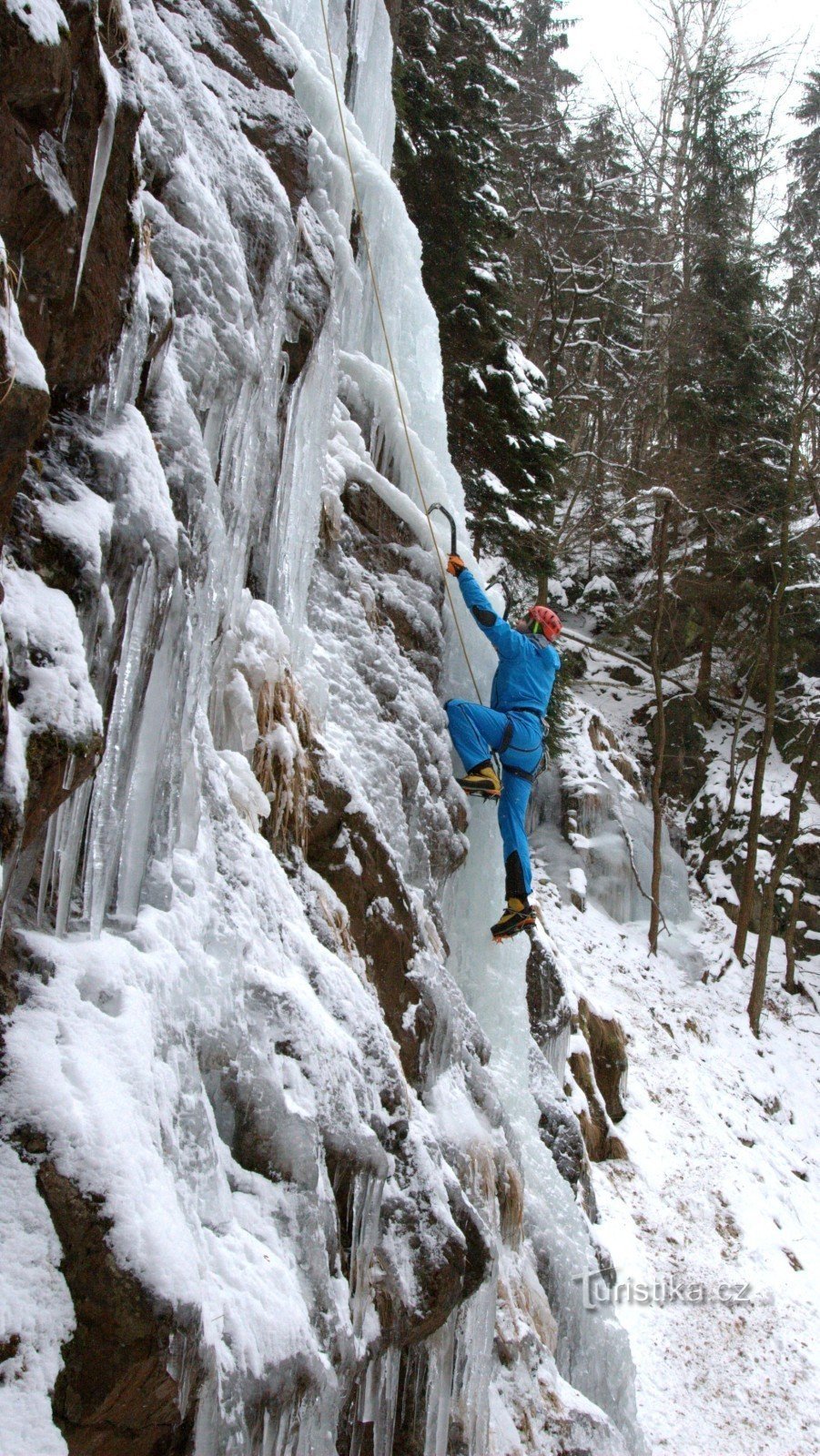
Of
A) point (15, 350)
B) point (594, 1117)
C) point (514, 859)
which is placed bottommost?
point (594, 1117)

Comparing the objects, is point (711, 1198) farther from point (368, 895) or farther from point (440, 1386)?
point (368, 895)

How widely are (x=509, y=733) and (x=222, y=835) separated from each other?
2.81 meters

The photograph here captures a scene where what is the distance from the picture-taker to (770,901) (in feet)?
39.2

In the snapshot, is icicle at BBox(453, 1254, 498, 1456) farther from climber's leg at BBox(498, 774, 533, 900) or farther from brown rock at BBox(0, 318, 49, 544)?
brown rock at BBox(0, 318, 49, 544)

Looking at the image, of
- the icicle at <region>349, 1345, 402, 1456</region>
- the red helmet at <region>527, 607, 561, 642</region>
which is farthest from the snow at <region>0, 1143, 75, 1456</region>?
the red helmet at <region>527, 607, 561, 642</region>

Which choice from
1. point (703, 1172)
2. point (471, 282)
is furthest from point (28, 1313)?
point (471, 282)

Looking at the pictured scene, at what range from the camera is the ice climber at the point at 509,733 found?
5457 millimetres

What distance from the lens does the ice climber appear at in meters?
5.46

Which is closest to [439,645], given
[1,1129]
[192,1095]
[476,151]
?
[192,1095]

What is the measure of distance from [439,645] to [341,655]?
3.56ft

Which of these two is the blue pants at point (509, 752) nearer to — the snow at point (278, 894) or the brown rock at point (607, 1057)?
the snow at point (278, 894)

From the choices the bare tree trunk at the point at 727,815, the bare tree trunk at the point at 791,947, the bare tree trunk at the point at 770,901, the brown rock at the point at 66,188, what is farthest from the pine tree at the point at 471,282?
the brown rock at the point at 66,188

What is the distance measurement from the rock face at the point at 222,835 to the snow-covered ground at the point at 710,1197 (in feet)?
3.50

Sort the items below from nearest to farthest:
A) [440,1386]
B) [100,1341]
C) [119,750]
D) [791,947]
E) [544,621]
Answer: [100,1341] < [119,750] < [440,1386] < [544,621] < [791,947]
